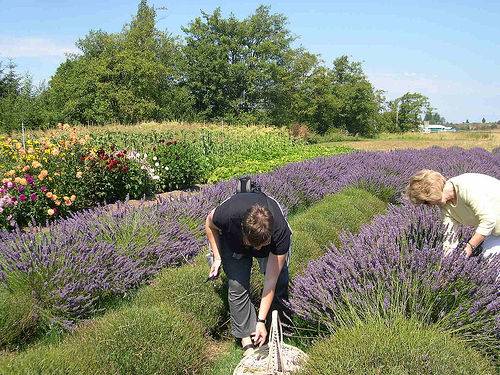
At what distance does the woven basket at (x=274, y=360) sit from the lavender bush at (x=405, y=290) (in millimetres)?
294

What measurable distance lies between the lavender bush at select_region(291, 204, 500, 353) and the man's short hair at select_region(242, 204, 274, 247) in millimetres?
542

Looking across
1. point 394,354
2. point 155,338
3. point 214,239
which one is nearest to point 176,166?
point 214,239

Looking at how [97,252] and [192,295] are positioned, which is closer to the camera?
[192,295]

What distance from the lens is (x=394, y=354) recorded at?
2320 millimetres

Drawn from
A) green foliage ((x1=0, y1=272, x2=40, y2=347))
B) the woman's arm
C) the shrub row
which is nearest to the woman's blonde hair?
the woman's arm

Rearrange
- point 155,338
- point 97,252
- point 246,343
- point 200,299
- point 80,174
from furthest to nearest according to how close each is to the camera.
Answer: point 80,174
point 97,252
point 200,299
point 246,343
point 155,338

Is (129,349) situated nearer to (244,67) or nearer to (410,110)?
(244,67)

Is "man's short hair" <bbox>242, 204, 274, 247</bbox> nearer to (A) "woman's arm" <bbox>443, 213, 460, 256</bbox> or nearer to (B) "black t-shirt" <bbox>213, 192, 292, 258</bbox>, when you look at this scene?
(B) "black t-shirt" <bbox>213, 192, 292, 258</bbox>

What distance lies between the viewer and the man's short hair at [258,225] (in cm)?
293

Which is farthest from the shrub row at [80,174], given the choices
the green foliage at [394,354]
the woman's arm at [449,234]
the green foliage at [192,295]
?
the woman's arm at [449,234]

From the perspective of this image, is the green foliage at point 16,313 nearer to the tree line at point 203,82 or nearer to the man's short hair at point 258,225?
the man's short hair at point 258,225

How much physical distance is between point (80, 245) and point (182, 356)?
1449 millimetres

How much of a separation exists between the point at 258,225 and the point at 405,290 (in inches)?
35.5

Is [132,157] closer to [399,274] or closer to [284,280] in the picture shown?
[284,280]
